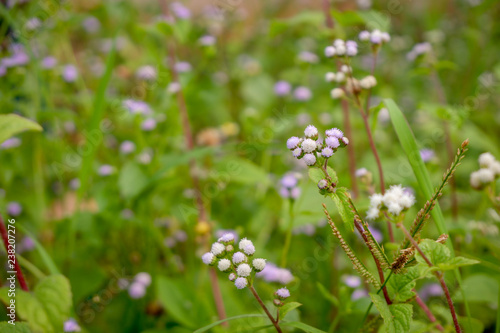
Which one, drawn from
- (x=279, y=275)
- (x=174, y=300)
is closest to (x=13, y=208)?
(x=174, y=300)

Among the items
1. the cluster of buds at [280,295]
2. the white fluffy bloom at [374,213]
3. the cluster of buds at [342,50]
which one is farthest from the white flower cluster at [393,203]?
the cluster of buds at [342,50]

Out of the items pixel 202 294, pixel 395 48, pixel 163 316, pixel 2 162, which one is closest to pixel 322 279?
pixel 202 294

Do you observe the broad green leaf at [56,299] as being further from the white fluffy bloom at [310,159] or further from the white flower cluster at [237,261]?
the white fluffy bloom at [310,159]

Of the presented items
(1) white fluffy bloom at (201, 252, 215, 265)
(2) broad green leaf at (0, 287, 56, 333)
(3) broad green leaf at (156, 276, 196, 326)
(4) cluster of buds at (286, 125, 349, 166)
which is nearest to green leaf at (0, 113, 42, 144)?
(2) broad green leaf at (0, 287, 56, 333)

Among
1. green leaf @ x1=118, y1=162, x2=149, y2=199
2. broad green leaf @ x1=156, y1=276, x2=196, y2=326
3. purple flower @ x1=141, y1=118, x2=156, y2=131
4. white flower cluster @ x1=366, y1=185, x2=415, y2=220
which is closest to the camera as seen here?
white flower cluster @ x1=366, y1=185, x2=415, y2=220

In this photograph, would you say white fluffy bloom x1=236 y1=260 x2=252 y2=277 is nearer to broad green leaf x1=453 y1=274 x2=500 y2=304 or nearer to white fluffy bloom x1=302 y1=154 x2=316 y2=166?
white fluffy bloom x1=302 y1=154 x2=316 y2=166

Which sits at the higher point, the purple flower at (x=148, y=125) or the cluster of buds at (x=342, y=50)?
the cluster of buds at (x=342, y=50)
